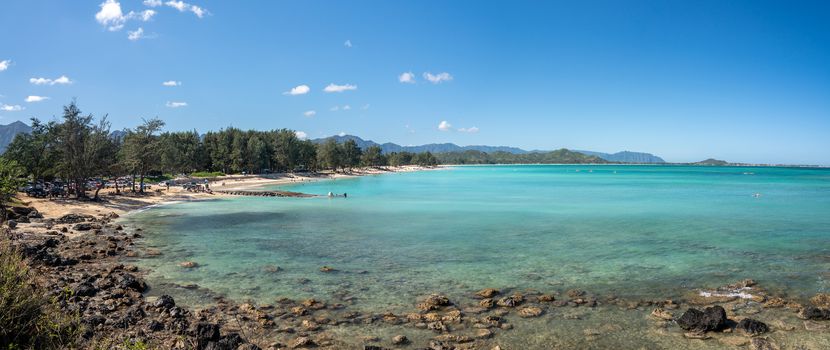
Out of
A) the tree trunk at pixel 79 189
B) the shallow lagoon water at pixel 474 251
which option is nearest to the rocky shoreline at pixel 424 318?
the shallow lagoon water at pixel 474 251

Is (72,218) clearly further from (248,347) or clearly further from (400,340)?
(400,340)

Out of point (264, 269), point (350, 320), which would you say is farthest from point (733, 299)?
point (264, 269)

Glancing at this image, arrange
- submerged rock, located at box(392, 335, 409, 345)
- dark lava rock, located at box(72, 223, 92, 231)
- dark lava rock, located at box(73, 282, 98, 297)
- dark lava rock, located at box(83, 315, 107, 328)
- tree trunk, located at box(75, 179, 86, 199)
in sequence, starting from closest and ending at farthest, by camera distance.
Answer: dark lava rock, located at box(83, 315, 107, 328) < submerged rock, located at box(392, 335, 409, 345) < dark lava rock, located at box(73, 282, 98, 297) < dark lava rock, located at box(72, 223, 92, 231) < tree trunk, located at box(75, 179, 86, 199)

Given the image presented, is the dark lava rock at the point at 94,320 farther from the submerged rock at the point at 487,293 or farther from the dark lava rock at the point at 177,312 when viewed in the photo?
the submerged rock at the point at 487,293

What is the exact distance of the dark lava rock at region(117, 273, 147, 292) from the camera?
16.6 m

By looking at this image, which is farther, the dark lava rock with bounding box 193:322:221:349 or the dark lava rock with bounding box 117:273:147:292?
the dark lava rock with bounding box 117:273:147:292

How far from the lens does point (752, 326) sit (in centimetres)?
1330

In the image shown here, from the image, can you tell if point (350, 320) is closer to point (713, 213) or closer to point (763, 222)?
point (763, 222)

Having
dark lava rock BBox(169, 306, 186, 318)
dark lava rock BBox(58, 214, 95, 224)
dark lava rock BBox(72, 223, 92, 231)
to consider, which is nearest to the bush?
dark lava rock BBox(169, 306, 186, 318)

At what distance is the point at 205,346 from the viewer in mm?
11453

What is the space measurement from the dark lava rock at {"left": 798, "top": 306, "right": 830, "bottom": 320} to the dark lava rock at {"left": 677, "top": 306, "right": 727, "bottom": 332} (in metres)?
3.24

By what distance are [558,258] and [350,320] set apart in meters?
13.3

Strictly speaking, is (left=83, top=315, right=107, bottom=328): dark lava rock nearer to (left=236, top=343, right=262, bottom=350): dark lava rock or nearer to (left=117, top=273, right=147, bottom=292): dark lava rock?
(left=117, top=273, right=147, bottom=292): dark lava rock

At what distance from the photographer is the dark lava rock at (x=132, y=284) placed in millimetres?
16625
